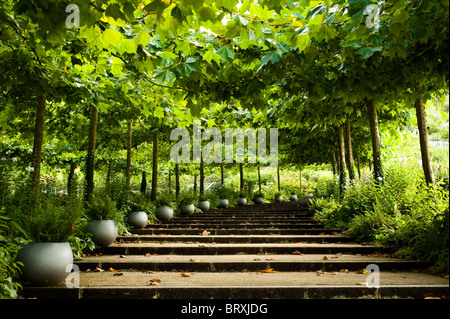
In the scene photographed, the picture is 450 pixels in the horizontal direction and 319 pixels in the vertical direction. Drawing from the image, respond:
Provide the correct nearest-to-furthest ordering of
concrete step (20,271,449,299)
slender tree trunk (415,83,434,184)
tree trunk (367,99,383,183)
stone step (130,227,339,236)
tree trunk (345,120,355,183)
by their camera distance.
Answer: concrete step (20,271,449,299) → slender tree trunk (415,83,434,184) → tree trunk (367,99,383,183) → stone step (130,227,339,236) → tree trunk (345,120,355,183)

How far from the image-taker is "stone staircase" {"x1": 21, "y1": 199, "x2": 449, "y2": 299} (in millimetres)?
3865

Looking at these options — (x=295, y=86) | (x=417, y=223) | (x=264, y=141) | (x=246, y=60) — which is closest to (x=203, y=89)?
(x=246, y=60)

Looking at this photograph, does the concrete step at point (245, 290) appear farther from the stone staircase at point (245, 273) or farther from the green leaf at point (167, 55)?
the green leaf at point (167, 55)

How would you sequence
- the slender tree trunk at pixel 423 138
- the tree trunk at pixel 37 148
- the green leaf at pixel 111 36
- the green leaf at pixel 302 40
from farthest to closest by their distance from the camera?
the tree trunk at pixel 37 148 → the slender tree trunk at pixel 423 138 → the green leaf at pixel 302 40 → the green leaf at pixel 111 36

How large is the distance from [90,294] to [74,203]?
94.1 inches

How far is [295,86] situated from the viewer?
5.35 m

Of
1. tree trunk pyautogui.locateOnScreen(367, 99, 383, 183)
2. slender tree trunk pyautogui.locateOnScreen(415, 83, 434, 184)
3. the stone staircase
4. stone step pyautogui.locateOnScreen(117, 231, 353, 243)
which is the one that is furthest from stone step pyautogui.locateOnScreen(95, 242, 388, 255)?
tree trunk pyautogui.locateOnScreen(367, 99, 383, 183)

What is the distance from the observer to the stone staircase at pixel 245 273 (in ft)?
12.7

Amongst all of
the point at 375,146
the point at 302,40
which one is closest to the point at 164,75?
the point at 302,40

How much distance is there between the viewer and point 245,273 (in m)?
4.91

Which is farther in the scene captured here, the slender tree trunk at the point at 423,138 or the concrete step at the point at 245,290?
the slender tree trunk at the point at 423,138

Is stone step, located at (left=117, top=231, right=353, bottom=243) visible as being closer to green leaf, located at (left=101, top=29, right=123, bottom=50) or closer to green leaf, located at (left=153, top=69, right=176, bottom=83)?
green leaf, located at (left=153, top=69, right=176, bottom=83)

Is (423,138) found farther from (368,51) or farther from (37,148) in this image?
(37,148)

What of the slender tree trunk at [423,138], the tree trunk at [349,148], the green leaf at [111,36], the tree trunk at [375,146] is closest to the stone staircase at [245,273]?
the slender tree trunk at [423,138]
